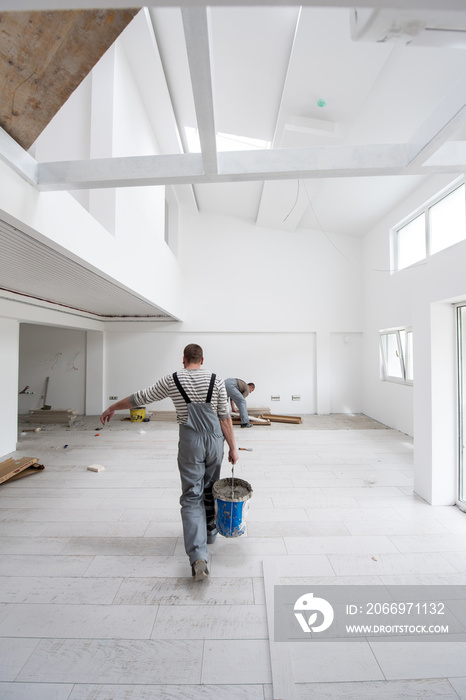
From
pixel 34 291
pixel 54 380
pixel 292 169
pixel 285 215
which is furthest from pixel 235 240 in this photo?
pixel 292 169

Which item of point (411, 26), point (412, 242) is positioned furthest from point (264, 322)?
point (411, 26)

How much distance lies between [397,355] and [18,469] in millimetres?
6144

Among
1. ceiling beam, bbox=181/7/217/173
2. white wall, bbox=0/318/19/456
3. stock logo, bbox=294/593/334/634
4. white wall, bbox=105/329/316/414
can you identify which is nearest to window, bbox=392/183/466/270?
white wall, bbox=105/329/316/414

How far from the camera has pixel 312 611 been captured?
5.69 feet

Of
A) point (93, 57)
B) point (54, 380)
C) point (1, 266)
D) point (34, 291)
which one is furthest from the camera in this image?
point (54, 380)

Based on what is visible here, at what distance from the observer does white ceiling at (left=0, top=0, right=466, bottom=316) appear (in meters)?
1.48

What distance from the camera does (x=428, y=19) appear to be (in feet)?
2.39

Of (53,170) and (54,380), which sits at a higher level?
(53,170)

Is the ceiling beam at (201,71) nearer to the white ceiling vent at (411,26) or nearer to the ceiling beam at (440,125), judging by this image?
the white ceiling vent at (411,26)

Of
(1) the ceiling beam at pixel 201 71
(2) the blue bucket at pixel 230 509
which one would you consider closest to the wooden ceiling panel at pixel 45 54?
(1) the ceiling beam at pixel 201 71

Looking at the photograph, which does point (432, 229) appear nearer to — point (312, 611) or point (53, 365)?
point (312, 611)

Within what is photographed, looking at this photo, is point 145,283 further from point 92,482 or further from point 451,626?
point 451,626

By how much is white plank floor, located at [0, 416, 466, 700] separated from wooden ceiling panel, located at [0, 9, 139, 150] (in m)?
2.59

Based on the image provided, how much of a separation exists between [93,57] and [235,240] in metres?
6.20
